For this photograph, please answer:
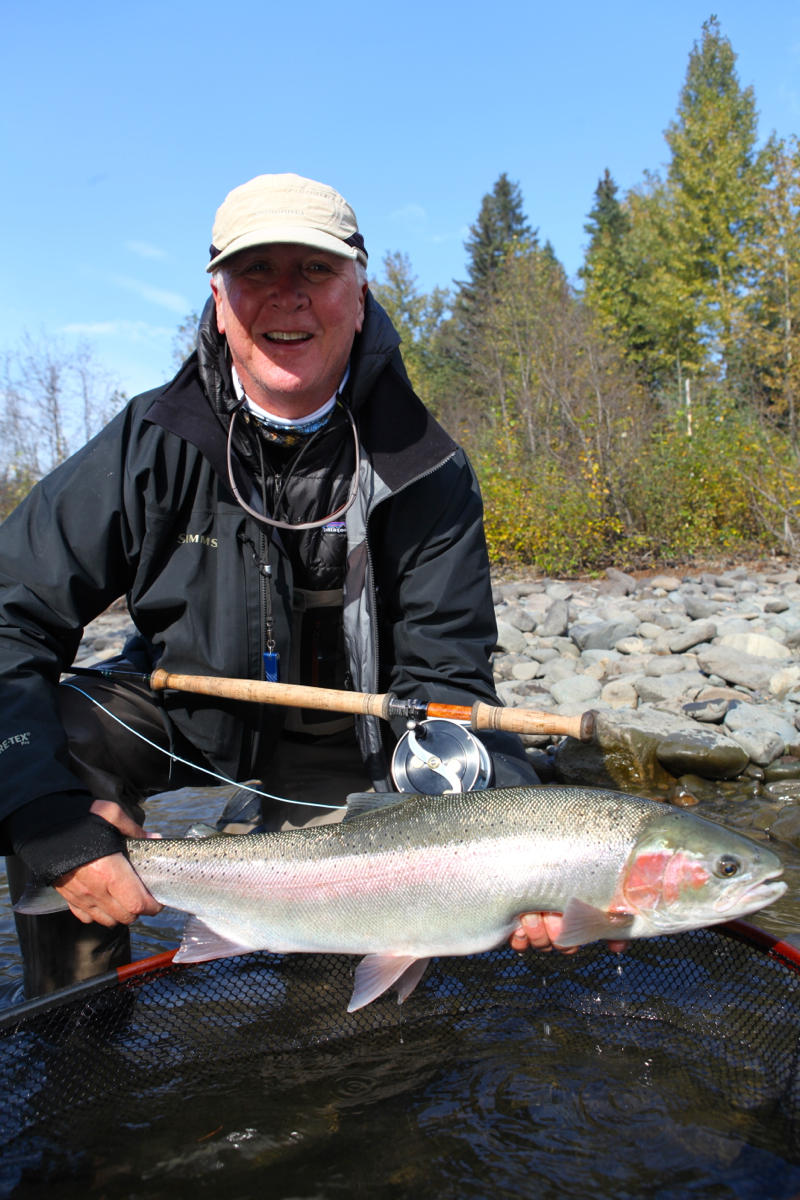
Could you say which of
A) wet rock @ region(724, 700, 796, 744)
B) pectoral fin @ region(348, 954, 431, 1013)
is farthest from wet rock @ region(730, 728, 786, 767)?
pectoral fin @ region(348, 954, 431, 1013)

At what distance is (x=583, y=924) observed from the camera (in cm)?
247

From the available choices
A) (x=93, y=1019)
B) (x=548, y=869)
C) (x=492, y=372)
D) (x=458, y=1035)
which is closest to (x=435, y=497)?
(x=548, y=869)

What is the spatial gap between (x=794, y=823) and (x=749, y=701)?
222 cm

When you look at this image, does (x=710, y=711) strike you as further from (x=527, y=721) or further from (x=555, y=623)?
(x=527, y=721)

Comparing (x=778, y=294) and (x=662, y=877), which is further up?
(x=778, y=294)

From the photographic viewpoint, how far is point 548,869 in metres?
2.54

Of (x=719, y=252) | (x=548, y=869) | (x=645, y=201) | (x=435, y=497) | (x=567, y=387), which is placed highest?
(x=645, y=201)

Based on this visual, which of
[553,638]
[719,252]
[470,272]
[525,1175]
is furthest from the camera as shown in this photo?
[470,272]

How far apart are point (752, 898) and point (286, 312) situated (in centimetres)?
240

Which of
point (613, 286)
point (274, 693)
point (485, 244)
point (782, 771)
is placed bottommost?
point (782, 771)

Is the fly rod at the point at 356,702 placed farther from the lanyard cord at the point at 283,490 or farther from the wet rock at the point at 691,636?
the wet rock at the point at 691,636

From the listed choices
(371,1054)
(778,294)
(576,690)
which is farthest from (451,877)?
(778,294)

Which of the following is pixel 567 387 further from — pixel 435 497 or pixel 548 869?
pixel 548 869

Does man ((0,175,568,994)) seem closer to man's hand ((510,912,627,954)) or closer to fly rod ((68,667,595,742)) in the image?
fly rod ((68,667,595,742))
